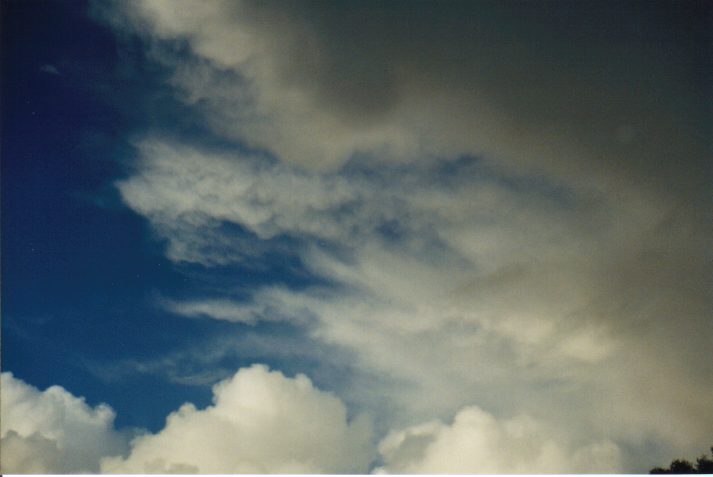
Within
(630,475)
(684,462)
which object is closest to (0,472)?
(630,475)

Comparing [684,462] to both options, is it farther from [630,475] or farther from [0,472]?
[0,472]

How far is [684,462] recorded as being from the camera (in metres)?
41.1

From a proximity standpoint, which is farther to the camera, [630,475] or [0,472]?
[0,472]

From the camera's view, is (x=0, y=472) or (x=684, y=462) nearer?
(x=0, y=472)

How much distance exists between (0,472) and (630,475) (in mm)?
32830

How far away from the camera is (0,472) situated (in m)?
27.1

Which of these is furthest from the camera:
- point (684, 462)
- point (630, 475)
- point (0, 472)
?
point (684, 462)

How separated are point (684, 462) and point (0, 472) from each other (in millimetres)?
48703

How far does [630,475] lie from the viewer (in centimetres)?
2438

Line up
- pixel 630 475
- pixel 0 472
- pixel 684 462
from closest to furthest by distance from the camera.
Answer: pixel 630 475 < pixel 0 472 < pixel 684 462

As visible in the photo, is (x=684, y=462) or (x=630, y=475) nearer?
(x=630, y=475)

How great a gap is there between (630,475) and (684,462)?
2262 cm
